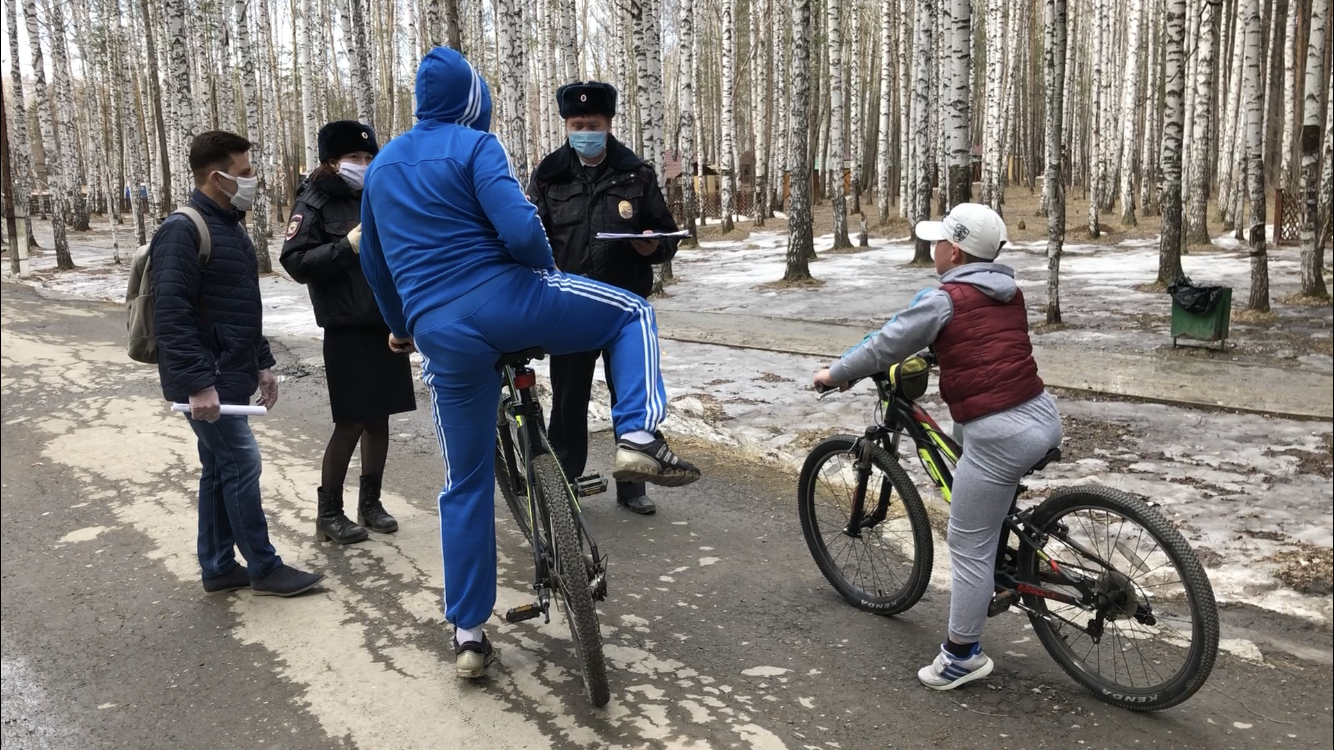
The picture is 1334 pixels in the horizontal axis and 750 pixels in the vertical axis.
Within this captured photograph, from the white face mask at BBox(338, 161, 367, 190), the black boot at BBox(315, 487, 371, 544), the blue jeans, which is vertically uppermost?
the white face mask at BBox(338, 161, 367, 190)

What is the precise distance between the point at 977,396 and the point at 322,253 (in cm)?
316

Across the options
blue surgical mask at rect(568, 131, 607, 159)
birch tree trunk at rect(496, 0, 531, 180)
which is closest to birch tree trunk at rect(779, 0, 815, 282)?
birch tree trunk at rect(496, 0, 531, 180)

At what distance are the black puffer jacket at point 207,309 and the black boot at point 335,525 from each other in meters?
0.86

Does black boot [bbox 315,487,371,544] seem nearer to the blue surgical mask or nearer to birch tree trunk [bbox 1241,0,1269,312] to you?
the blue surgical mask

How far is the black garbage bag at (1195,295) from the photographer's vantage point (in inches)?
376

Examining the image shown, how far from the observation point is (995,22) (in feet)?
76.5

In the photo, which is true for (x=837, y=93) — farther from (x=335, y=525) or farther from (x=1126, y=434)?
(x=335, y=525)

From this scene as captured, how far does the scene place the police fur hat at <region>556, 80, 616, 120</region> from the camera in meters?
5.07

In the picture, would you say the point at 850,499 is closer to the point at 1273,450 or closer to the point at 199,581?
the point at 199,581

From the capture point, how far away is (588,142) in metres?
5.13

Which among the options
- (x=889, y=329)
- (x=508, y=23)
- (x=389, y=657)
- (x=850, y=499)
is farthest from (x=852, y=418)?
(x=508, y=23)

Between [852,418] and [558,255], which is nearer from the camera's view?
[558,255]

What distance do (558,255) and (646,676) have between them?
2.56 m

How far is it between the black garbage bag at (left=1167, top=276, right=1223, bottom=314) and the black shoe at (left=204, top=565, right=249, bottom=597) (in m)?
8.91
